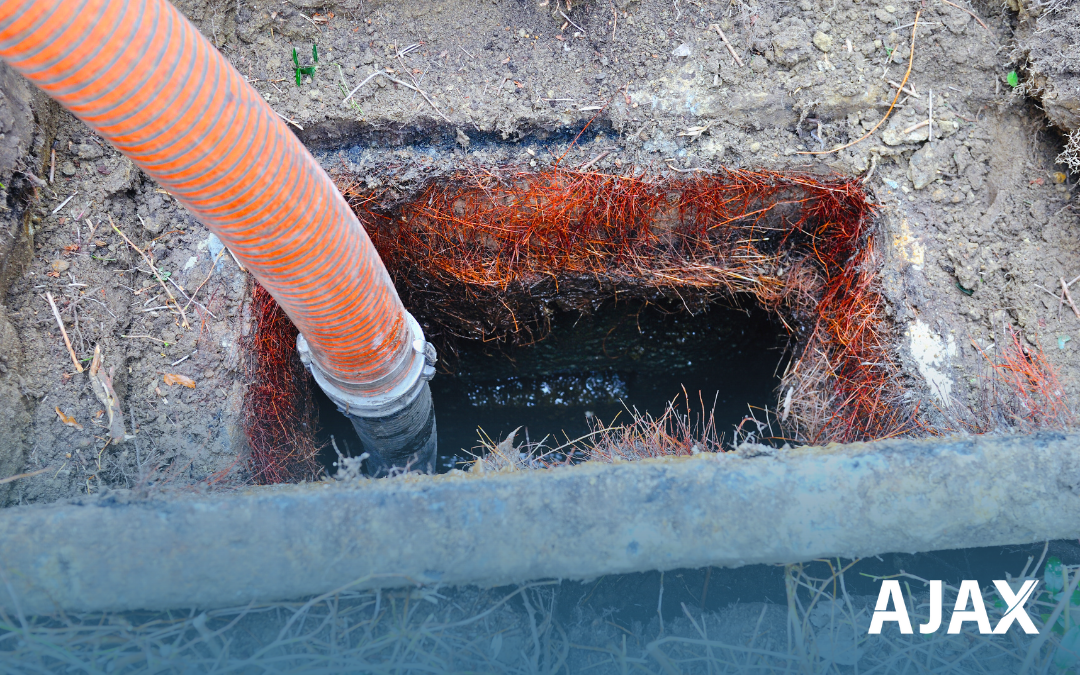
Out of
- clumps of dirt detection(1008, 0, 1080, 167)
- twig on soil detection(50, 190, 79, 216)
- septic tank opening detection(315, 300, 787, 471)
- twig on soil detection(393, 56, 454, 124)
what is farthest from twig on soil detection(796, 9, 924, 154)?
twig on soil detection(50, 190, 79, 216)

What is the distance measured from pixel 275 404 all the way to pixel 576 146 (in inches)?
66.9

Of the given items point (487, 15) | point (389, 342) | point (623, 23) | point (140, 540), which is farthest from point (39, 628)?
point (623, 23)

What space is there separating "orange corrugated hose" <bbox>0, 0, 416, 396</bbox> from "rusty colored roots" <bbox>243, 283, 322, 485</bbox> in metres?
0.77

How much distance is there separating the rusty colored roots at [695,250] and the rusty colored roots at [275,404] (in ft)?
1.93

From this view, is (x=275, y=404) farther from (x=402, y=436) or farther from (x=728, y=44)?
(x=728, y=44)

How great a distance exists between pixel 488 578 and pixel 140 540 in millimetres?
857

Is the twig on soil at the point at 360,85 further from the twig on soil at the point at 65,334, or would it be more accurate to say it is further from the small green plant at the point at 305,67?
the twig on soil at the point at 65,334

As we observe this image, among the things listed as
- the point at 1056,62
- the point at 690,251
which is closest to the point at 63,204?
the point at 690,251

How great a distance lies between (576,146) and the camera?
8.60 feet

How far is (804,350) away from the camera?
9.04 ft

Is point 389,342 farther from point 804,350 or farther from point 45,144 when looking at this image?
point 804,350

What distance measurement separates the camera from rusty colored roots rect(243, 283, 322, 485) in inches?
92.6

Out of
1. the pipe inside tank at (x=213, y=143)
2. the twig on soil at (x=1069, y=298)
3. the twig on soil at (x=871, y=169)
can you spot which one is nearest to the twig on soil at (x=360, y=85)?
the pipe inside tank at (x=213, y=143)

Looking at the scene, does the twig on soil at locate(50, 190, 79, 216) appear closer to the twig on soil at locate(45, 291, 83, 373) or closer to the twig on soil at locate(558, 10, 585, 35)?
the twig on soil at locate(45, 291, 83, 373)
